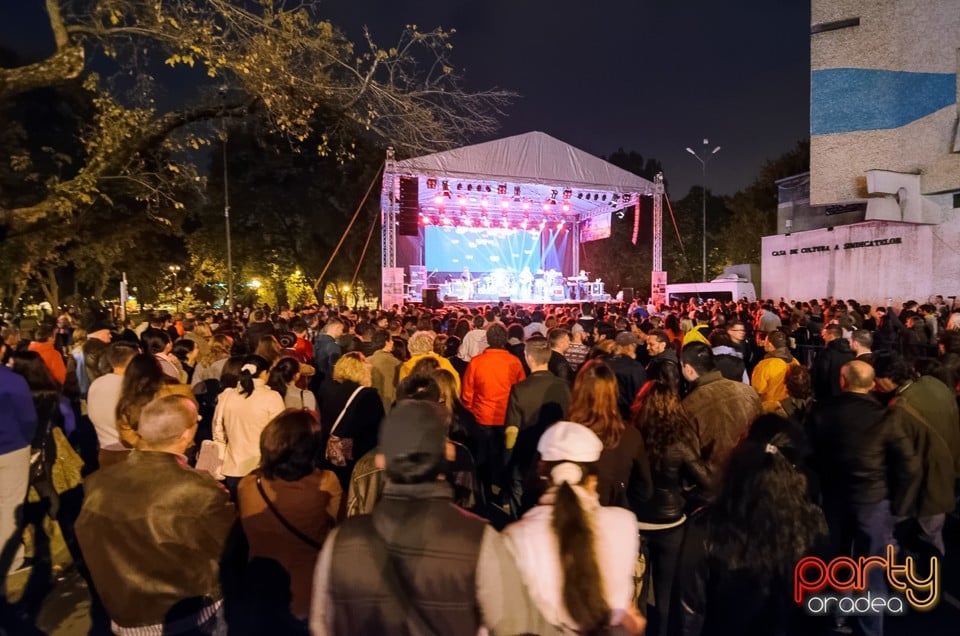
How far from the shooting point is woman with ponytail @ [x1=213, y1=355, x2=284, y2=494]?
385cm

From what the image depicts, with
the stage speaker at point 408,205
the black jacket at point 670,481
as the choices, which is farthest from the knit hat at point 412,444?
the stage speaker at point 408,205

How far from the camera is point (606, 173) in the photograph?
19.2 m

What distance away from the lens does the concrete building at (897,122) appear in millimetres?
15984

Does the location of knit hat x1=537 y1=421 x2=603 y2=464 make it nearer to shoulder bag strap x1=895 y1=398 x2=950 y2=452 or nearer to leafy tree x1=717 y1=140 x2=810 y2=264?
shoulder bag strap x1=895 y1=398 x2=950 y2=452

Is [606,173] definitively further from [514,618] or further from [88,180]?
[514,618]

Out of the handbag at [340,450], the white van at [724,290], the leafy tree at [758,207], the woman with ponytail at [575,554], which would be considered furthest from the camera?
the leafy tree at [758,207]

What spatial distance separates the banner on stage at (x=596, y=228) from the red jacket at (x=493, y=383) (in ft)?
64.6

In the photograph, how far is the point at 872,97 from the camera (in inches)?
656

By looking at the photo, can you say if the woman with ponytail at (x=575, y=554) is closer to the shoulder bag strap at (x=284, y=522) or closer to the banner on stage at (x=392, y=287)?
the shoulder bag strap at (x=284, y=522)

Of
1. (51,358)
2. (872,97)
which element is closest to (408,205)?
(51,358)

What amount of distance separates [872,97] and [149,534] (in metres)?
20.7

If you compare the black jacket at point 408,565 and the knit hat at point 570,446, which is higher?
the knit hat at point 570,446

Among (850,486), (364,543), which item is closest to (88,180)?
(364,543)

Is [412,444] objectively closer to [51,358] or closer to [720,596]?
[720,596]
